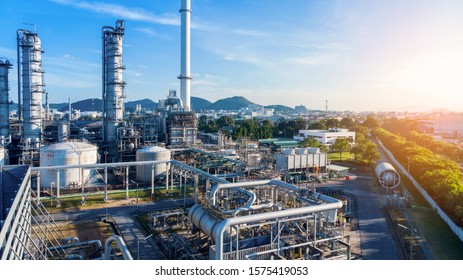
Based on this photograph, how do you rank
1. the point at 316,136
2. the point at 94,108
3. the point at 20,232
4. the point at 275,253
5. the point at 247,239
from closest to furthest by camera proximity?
the point at 20,232 → the point at 275,253 → the point at 247,239 → the point at 316,136 → the point at 94,108

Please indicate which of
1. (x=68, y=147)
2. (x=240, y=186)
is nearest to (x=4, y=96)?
(x=68, y=147)

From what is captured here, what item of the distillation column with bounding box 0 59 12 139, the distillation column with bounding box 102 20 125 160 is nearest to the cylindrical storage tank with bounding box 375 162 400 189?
the distillation column with bounding box 102 20 125 160

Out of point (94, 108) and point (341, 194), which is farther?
point (94, 108)

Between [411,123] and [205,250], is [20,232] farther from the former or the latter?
[411,123]

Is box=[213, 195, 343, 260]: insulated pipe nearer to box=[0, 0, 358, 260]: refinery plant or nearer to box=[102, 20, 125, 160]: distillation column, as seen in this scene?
box=[0, 0, 358, 260]: refinery plant

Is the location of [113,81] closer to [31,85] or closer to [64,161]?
[31,85]

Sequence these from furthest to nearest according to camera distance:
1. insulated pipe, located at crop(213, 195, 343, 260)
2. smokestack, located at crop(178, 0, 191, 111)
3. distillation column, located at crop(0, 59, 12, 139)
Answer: smokestack, located at crop(178, 0, 191, 111), distillation column, located at crop(0, 59, 12, 139), insulated pipe, located at crop(213, 195, 343, 260)

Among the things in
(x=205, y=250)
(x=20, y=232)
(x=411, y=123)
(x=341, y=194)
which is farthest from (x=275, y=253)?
(x=411, y=123)
